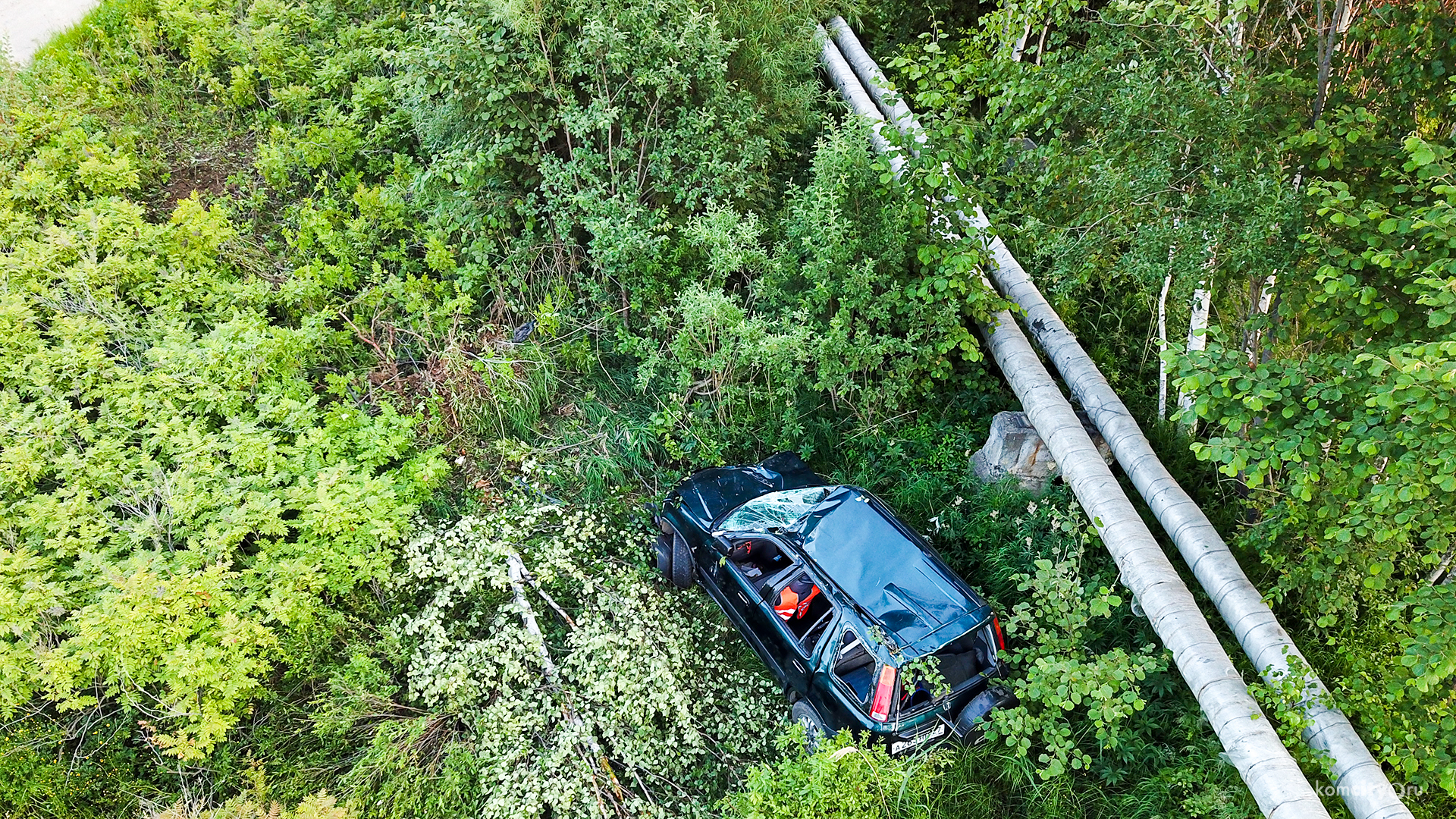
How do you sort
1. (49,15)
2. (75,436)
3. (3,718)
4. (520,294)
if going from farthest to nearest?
(49,15) < (520,294) < (75,436) < (3,718)

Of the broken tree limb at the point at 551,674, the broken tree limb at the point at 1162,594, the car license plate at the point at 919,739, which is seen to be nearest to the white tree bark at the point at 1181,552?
the broken tree limb at the point at 1162,594

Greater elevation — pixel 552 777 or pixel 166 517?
pixel 166 517

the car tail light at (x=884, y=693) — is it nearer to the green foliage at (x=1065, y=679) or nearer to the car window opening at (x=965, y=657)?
the car window opening at (x=965, y=657)

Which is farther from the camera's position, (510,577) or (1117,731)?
(510,577)

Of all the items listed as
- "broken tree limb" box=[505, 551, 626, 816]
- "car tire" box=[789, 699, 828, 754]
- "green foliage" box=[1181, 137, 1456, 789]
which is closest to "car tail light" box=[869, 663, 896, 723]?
"car tire" box=[789, 699, 828, 754]

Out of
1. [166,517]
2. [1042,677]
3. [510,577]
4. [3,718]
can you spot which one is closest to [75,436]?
[166,517]

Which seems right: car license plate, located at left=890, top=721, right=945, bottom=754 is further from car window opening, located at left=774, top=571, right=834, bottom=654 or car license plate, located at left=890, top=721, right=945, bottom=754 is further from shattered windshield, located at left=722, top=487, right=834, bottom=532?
shattered windshield, located at left=722, top=487, right=834, bottom=532

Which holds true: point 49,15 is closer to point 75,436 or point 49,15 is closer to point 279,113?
Answer: point 279,113
